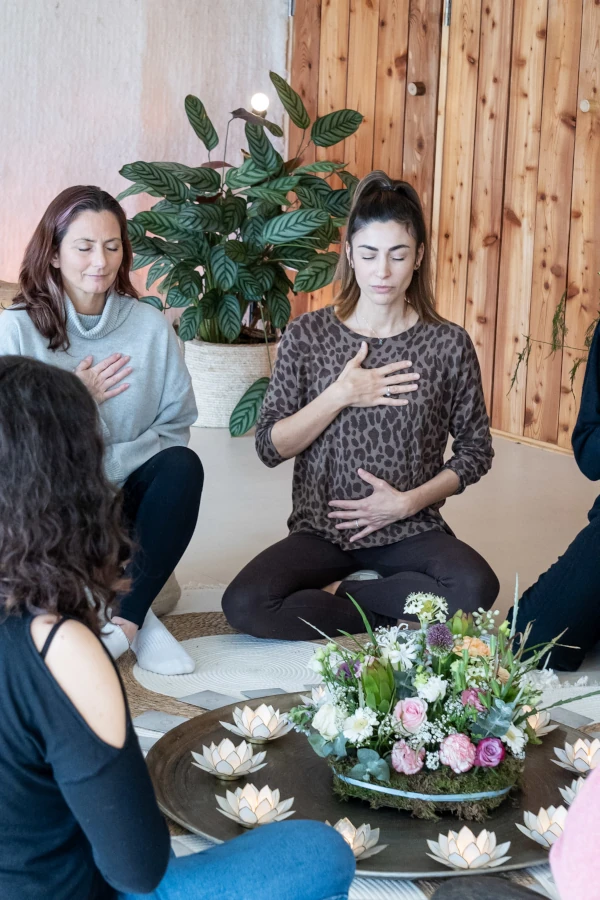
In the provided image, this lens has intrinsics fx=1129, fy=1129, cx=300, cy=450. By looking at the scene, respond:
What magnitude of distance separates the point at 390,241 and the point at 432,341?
0.26m

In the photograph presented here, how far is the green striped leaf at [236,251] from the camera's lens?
4516mm

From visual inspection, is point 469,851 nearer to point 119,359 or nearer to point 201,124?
point 119,359

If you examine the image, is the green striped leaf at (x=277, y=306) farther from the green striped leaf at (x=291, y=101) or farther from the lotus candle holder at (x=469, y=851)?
the lotus candle holder at (x=469, y=851)

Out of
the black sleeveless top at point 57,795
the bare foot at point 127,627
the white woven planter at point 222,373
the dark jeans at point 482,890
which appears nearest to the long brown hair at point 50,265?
the bare foot at point 127,627

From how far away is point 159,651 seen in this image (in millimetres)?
2393

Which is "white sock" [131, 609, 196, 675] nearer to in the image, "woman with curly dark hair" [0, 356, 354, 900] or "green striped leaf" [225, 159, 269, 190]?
"woman with curly dark hair" [0, 356, 354, 900]

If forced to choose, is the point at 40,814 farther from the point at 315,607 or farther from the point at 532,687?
the point at 315,607

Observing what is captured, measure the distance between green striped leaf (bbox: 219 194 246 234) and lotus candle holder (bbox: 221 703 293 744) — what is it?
3.05 m

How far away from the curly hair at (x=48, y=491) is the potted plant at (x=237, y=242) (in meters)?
3.49

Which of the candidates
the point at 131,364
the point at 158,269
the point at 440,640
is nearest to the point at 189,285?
the point at 158,269

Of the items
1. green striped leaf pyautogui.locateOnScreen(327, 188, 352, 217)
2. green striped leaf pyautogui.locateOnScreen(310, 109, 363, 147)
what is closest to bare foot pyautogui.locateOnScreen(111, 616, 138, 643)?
green striped leaf pyautogui.locateOnScreen(327, 188, 352, 217)

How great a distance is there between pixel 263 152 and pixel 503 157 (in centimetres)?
99

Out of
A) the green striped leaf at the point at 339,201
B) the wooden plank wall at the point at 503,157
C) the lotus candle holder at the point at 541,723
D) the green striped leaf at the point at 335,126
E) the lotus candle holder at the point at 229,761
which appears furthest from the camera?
the green striped leaf at the point at 335,126

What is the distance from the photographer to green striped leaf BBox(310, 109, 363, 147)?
491cm
